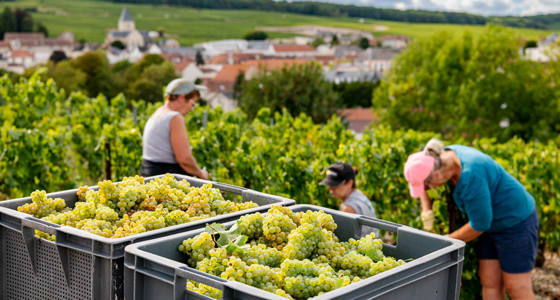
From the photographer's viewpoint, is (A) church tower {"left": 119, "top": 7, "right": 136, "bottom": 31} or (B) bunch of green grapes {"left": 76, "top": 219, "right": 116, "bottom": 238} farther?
(A) church tower {"left": 119, "top": 7, "right": 136, "bottom": 31}

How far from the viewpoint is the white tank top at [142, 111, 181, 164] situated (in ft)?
13.9

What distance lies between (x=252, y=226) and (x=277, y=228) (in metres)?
0.12

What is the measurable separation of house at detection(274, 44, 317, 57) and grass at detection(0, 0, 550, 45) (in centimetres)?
1432

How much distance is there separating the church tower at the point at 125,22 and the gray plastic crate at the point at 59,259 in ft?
495

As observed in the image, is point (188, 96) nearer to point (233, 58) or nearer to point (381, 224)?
point (381, 224)

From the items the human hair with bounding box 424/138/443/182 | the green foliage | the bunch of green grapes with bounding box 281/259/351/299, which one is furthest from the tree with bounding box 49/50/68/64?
the bunch of green grapes with bounding box 281/259/351/299

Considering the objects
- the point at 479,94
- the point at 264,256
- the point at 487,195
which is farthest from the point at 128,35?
the point at 264,256

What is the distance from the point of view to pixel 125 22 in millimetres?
146375

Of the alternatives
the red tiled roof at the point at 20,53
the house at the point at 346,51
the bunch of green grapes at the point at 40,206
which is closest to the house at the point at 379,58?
the house at the point at 346,51

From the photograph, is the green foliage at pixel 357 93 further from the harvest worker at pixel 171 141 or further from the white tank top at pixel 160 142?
the white tank top at pixel 160 142

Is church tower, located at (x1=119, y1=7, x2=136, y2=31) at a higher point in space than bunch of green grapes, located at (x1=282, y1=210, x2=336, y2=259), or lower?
higher

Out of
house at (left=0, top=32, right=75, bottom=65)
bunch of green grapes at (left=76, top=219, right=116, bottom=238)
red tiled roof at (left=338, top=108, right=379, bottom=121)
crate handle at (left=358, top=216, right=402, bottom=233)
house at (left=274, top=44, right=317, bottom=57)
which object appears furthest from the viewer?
house at (left=274, top=44, right=317, bottom=57)

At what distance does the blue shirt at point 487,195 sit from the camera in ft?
12.3

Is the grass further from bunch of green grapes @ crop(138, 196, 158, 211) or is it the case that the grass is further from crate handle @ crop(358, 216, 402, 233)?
bunch of green grapes @ crop(138, 196, 158, 211)
